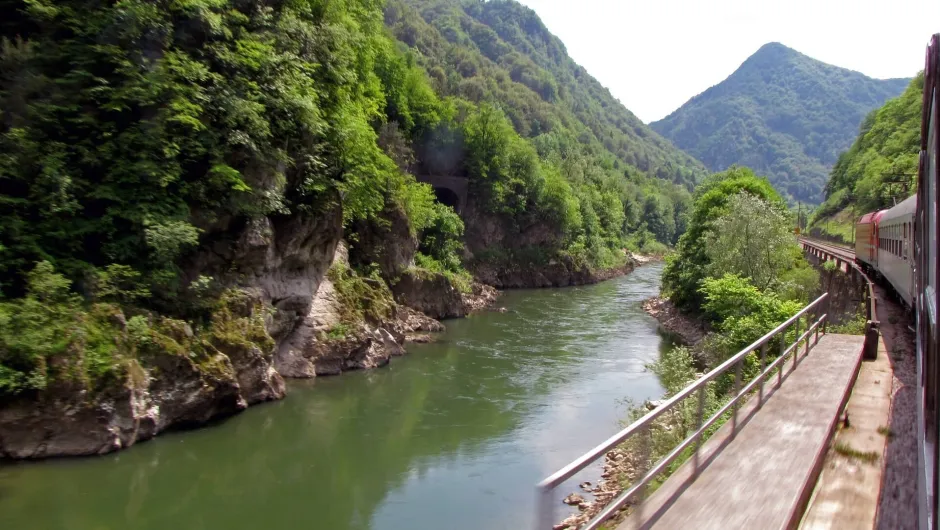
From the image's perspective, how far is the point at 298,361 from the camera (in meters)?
24.4

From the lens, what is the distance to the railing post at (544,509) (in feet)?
12.5

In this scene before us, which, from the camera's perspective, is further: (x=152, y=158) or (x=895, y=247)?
(x=895, y=247)

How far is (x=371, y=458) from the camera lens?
58.3ft

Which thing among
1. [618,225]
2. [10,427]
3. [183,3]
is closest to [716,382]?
[10,427]

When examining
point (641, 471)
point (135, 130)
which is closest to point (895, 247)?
point (641, 471)

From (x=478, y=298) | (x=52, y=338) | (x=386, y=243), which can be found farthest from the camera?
(x=478, y=298)

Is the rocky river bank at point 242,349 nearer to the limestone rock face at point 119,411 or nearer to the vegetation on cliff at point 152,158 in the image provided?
the limestone rock face at point 119,411

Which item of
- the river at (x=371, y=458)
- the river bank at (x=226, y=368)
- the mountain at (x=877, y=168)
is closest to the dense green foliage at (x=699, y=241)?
the river at (x=371, y=458)

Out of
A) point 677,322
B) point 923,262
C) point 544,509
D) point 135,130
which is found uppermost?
point 135,130

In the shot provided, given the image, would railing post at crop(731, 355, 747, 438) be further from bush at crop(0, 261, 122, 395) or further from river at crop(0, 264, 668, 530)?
bush at crop(0, 261, 122, 395)

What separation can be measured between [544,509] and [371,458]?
14.8 meters

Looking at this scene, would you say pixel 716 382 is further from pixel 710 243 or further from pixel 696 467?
pixel 710 243

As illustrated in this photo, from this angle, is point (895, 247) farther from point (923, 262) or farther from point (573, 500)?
point (923, 262)

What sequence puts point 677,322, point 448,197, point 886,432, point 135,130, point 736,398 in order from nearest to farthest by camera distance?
point 736,398
point 886,432
point 135,130
point 677,322
point 448,197
